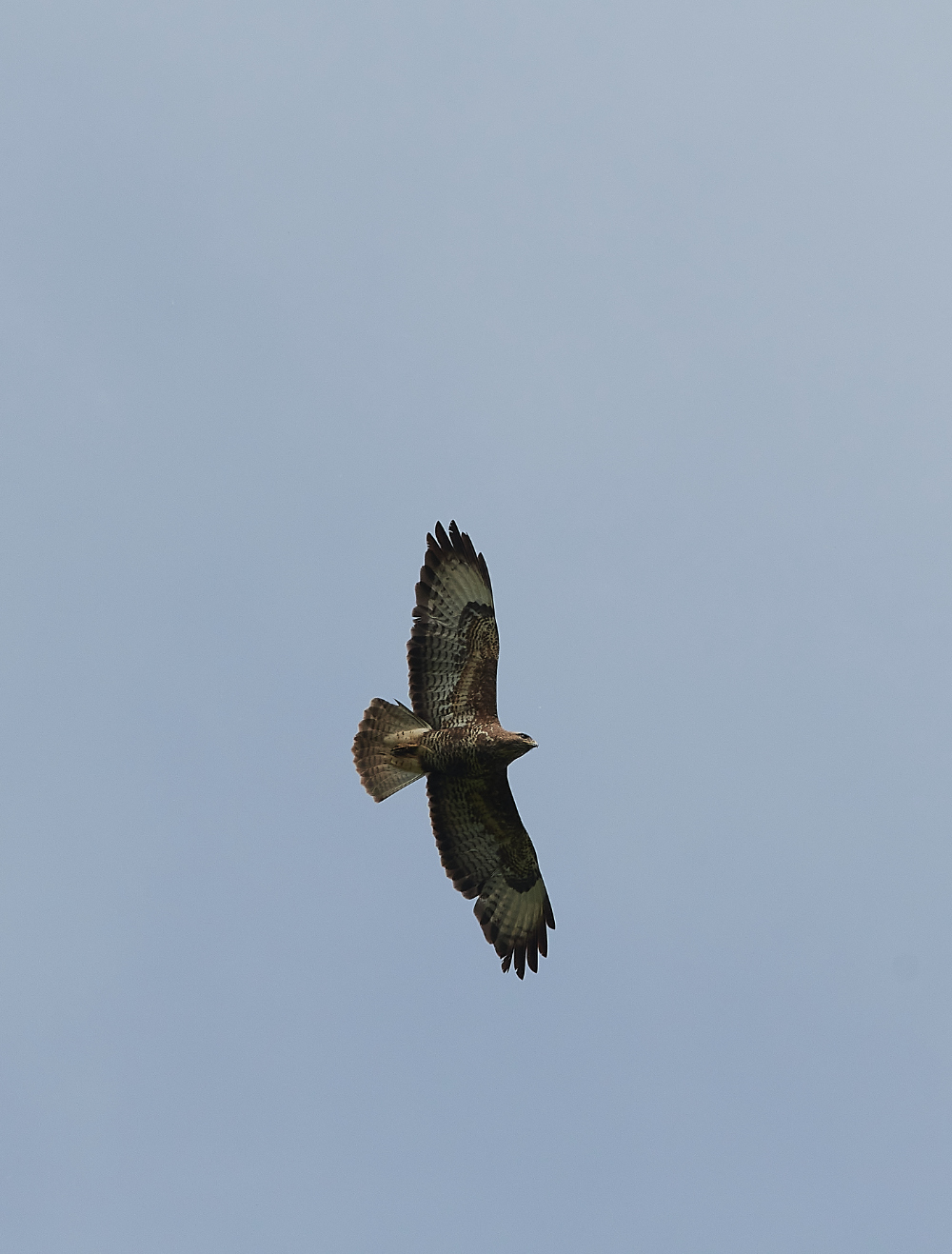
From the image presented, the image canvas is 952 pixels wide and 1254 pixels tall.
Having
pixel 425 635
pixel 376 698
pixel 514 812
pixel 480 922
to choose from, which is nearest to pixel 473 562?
pixel 425 635

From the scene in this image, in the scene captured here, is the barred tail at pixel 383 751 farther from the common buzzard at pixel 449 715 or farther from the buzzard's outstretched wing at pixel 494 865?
the buzzard's outstretched wing at pixel 494 865

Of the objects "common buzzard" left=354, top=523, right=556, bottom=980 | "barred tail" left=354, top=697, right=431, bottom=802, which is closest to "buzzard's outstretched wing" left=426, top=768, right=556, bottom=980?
"common buzzard" left=354, top=523, right=556, bottom=980

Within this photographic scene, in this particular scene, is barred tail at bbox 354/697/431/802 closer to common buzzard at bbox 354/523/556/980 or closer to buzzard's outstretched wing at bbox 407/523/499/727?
common buzzard at bbox 354/523/556/980

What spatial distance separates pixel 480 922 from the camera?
517 inches

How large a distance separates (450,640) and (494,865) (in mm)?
2551

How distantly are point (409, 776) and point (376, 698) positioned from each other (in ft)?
2.93

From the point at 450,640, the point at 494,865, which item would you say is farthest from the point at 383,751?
the point at 494,865

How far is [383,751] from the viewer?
12734mm

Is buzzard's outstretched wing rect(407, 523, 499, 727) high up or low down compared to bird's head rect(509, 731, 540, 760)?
up

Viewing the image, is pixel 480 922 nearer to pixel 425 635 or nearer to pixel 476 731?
pixel 476 731

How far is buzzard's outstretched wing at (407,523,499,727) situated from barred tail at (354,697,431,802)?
0.28m

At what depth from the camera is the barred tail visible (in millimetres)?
12672

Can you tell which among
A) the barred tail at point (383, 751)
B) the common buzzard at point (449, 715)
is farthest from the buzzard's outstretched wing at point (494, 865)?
the barred tail at point (383, 751)

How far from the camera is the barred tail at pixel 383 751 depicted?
41.6 ft
